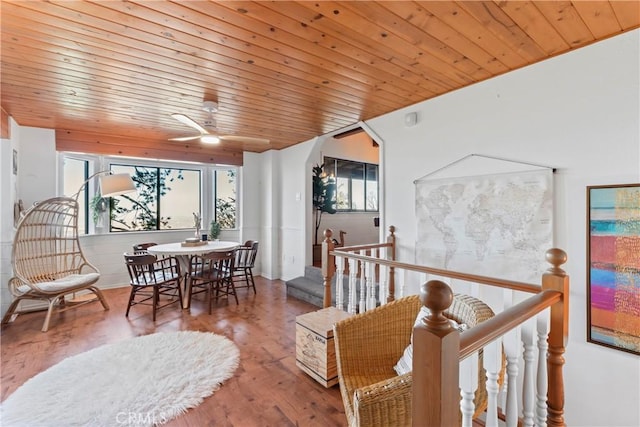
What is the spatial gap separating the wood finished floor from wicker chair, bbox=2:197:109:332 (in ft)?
0.90

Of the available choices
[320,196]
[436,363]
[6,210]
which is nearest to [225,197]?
[320,196]

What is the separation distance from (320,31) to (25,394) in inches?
128

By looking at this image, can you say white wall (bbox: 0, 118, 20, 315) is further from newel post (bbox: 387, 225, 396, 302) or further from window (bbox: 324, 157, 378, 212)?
window (bbox: 324, 157, 378, 212)

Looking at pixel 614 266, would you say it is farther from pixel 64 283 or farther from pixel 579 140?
pixel 64 283

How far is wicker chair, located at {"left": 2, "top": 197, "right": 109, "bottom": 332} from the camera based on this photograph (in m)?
3.22

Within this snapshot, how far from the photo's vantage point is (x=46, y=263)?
372 centimetres

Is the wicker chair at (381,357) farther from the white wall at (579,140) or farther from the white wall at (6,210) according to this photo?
the white wall at (6,210)

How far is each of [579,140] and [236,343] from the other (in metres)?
3.35

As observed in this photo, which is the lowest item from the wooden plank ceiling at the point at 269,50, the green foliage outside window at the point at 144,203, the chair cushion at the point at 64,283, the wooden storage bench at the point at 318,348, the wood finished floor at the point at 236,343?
the wood finished floor at the point at 236,343

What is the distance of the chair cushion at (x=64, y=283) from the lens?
10.6 ft

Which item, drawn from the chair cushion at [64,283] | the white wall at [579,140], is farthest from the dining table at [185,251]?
the white wall at [579,140]

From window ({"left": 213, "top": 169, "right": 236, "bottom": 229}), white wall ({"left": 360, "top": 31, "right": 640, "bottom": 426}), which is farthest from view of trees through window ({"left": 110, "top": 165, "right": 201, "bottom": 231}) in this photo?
white wall ({"left": 360, "top": 31, "right": 640, "bottom": 426})

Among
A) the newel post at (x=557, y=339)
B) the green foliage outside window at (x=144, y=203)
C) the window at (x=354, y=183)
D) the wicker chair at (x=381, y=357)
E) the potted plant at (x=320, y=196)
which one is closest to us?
the wicker chair at (x=381, y=357)

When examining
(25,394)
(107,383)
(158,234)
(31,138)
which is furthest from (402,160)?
(31,138)
